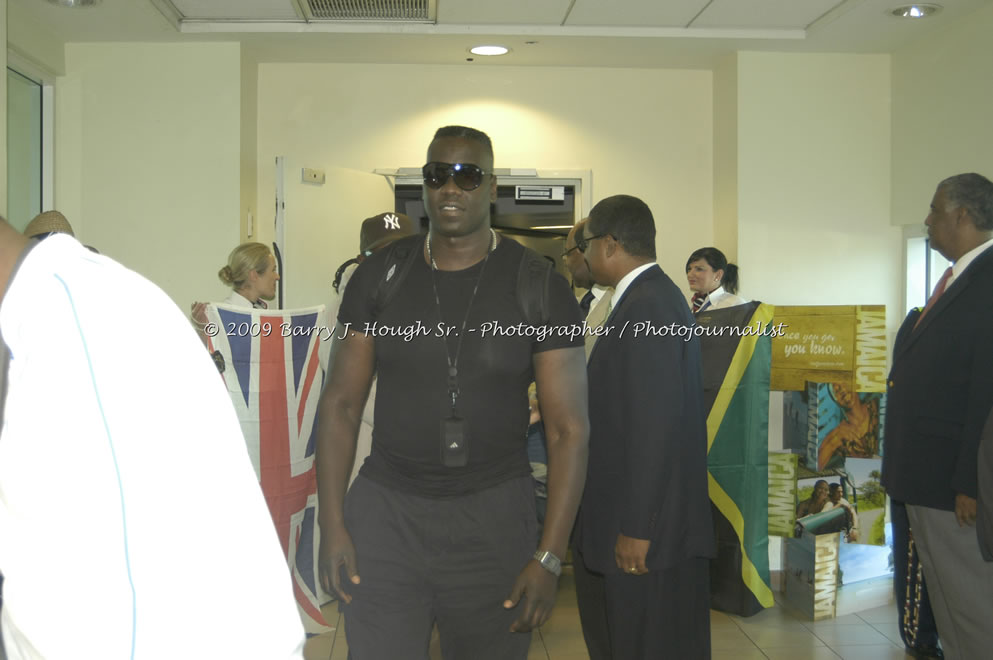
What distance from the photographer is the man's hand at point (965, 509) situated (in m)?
2.65

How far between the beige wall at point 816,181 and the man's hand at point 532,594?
4.02 metres

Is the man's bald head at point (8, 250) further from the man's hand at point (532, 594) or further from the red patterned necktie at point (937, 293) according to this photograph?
the red patterned necktie at point (937, 293)

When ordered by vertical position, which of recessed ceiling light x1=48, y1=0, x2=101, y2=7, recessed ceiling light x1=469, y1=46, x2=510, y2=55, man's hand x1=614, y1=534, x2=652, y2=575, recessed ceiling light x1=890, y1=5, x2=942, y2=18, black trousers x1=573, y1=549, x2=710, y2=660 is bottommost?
black trousers x1=573, y1=549, x2=710, y2=660

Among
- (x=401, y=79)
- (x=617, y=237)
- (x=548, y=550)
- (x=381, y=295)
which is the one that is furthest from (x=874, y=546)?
(x=401, y=79)

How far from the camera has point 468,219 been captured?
1.92 meters

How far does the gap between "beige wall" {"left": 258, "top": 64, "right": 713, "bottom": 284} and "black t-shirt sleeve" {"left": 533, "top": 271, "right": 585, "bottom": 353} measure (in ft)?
13.6

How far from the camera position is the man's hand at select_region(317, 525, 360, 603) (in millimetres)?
1853

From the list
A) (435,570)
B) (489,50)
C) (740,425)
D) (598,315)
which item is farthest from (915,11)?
(435,570)

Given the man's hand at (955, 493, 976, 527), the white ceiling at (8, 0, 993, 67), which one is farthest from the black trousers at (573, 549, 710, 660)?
the white ceiling at (8, 0, 993, 67)

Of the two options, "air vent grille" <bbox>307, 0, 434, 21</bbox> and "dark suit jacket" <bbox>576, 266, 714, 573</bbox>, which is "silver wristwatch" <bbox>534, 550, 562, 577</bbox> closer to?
"dark suit jacket" <bbox>576, 266, 714, 573</bbox>

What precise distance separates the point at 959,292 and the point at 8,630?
9.22 feet

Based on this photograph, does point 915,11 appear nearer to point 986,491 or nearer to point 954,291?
point 954,291

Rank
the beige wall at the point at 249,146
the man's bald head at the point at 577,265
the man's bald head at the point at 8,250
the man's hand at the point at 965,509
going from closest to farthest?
the man's bald head at the point at 8,250 < the man's hand at the point at 965,509 < the man's bald head at the point at 577,265 < the beige wall at the point at 249,146

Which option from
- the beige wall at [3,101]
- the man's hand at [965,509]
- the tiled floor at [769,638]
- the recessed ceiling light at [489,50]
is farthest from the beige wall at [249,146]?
the man's hand at [965,509]
